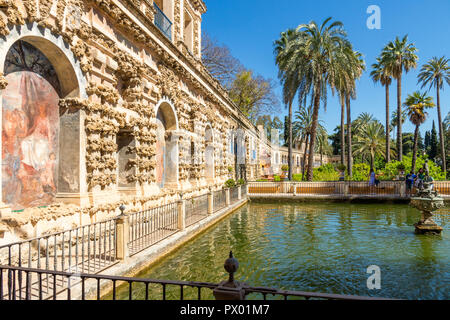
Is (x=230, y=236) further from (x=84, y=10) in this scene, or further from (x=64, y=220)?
(x=84, y=10)

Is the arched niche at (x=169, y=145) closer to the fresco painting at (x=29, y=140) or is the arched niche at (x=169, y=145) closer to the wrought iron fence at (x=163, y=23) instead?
the wrought iron fence at (x=163, y=23)

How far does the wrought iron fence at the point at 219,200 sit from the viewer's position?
14471 millimetres

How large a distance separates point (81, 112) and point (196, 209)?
5.74 metres

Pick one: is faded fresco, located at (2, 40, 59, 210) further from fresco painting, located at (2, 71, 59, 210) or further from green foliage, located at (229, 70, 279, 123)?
green foliage, located at (229, 70, 279, 123)

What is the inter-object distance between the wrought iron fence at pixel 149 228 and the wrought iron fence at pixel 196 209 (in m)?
0.62

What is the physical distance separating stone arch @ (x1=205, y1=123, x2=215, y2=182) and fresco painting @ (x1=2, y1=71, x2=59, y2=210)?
12700 mm

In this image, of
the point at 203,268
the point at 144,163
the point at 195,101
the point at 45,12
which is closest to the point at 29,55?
the point at 45,12

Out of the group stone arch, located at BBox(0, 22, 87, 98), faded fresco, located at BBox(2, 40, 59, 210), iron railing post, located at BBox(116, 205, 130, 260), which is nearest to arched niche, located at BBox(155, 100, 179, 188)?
stone arch, located at BBox(0, 22, 87, 98)

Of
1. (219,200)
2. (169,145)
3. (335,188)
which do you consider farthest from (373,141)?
(169,145)

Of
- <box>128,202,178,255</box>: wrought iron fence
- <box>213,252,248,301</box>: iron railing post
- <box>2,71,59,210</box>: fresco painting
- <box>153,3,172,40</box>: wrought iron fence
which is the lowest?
<box>128,202,178,255</box>: wrought iron fence

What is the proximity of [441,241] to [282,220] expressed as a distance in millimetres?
6008

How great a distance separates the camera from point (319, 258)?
7.98 meters

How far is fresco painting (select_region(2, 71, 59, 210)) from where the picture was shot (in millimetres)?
6387

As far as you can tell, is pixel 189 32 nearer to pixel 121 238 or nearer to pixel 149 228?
pixel 149 228
